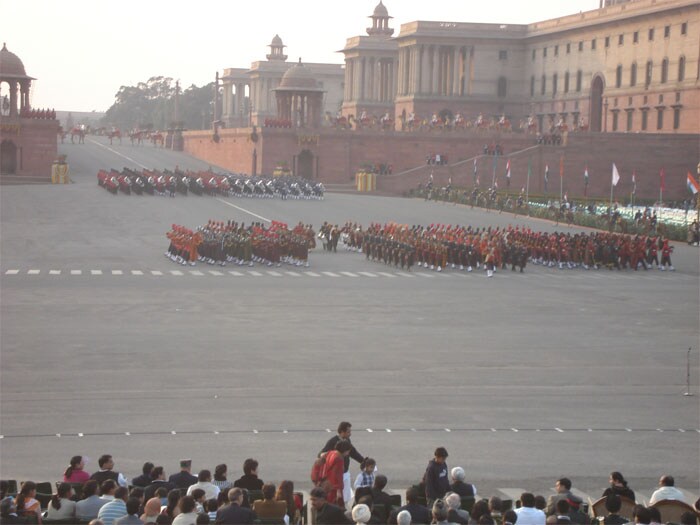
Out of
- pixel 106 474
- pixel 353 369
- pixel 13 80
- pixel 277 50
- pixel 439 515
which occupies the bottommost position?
pixel 353 369

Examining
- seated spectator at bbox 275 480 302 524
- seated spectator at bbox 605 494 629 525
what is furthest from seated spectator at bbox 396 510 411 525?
seated spectator at bbox 605 494 629 525

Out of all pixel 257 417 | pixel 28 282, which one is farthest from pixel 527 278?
pixel 257 417

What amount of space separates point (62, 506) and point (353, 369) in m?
11.3

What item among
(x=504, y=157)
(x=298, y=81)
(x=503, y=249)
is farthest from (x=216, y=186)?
(x=503, y=249)

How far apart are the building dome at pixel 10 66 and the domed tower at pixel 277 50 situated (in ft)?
243

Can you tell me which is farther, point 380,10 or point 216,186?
point 380,10

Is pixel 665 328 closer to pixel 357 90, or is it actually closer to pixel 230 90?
pixel 357 90

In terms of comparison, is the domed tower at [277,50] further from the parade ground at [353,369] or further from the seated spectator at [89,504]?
the seated spectator at [89,504]

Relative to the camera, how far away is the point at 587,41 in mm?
101188

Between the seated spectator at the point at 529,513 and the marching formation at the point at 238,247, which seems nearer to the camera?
the seated spectator at the point at 529,513

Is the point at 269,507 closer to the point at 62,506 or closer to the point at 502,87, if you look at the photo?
the point at 62,506

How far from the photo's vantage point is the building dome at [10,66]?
79838mm

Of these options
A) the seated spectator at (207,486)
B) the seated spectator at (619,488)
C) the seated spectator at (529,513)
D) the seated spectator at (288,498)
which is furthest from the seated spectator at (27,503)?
the seated spectator at (619,488)

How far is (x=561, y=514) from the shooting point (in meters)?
10.9
